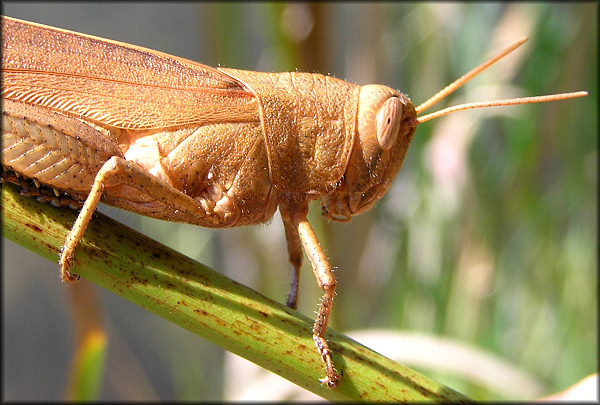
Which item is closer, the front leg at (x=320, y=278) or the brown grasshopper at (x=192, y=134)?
the front leg at (x=320, y=278)

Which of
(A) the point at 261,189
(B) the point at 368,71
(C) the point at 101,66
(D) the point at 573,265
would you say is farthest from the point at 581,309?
(C) the point at 101,66

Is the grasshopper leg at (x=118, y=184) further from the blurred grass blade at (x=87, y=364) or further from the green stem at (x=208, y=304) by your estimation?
the blurred grass blade at (x=87, y=364)

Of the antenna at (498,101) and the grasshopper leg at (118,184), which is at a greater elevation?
the antenna at (498,101)

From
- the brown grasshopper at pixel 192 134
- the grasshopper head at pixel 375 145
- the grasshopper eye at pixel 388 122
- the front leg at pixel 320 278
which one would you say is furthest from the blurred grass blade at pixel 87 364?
the grasshopper eye at pixel 388 122

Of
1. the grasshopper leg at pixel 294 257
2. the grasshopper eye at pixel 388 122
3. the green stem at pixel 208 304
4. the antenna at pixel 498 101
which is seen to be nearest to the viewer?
the green stem at pixel 208 304

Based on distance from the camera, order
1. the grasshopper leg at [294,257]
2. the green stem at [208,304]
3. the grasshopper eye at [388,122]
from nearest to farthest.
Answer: the green stem at [208,304]
the grasshopper eye at [388,122]
the grasshopper leg at [294,257]

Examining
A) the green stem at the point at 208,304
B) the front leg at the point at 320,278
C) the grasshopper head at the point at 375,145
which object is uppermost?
the grasshopper head at the point at 375,145

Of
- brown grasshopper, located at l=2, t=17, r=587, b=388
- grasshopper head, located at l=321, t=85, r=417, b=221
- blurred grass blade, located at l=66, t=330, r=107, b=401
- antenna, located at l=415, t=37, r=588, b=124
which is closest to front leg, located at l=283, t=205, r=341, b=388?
brown grasshopper, located at l=2, t=17, r=587, b=388

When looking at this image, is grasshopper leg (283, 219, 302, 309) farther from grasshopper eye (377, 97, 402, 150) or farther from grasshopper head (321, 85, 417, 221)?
grasshopper eye (377, 97, 402, 150)
